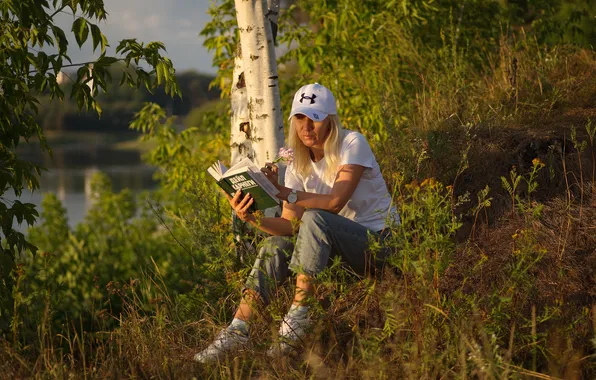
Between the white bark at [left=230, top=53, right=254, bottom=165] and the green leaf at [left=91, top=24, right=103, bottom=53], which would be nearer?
the green leaf at [left=91, top=24, right=103, bottom=53]

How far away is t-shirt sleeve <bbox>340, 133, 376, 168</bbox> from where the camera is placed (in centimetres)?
411

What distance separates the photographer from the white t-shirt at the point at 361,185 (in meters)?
4.13

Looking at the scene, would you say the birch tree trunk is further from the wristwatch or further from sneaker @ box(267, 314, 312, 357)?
sneaker @ box(267, 314, 312, 357)

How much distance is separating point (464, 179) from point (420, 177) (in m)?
0.31

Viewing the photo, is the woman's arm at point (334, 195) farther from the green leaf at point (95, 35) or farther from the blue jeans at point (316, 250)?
the green leaf at point (95, 35)

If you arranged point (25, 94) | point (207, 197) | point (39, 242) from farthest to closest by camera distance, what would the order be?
point (39, 242)
point (207, 197)
point (25, 94)

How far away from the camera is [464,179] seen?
5.24m

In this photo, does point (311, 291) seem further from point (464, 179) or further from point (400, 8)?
point (400, 8)

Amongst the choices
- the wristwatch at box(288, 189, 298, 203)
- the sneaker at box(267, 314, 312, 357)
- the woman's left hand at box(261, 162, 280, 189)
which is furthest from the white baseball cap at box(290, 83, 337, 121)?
the sneaker at box(267, 314, 312, 357)

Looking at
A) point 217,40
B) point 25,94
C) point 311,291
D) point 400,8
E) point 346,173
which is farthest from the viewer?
point 217,40

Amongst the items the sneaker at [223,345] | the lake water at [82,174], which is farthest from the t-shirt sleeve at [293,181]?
the lake water at [82,174]

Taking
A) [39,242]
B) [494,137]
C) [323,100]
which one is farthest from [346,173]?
[39,242]

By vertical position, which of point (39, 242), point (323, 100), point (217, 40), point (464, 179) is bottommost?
point (39, 242)

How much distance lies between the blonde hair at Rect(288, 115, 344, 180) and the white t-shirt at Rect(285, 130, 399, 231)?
3cm
